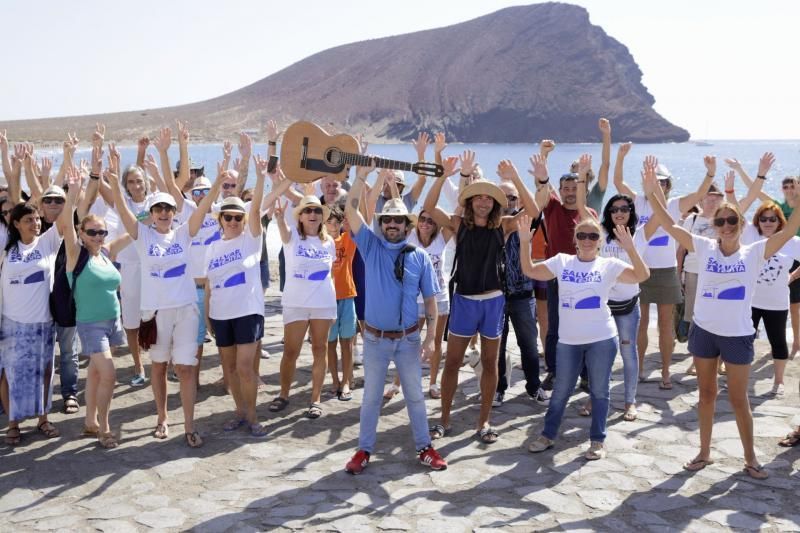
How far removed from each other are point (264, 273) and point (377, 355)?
419cm

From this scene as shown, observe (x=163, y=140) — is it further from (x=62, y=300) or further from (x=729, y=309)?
(x=729, y=309)

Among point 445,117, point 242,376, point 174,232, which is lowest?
point 242,376

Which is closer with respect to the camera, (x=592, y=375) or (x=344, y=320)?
(x=592, y=375)

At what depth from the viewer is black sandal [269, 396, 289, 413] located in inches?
253

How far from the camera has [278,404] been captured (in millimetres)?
6465

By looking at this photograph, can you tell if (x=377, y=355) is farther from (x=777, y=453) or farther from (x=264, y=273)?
(x=264, y=273)

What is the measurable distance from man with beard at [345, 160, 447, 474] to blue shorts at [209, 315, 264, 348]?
42.1 inches

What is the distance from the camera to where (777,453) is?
5.44m

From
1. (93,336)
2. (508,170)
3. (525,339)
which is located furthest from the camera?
(525,339)

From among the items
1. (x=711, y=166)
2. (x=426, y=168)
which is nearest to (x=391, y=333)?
(x=426, y=168)

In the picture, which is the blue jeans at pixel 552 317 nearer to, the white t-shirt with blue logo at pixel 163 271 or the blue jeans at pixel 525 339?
the blue jeans at pixel 525 339

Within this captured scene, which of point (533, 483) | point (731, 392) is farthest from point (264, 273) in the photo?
point (731, 392)

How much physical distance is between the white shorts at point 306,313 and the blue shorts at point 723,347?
112 inches

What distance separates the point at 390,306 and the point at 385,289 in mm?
123
